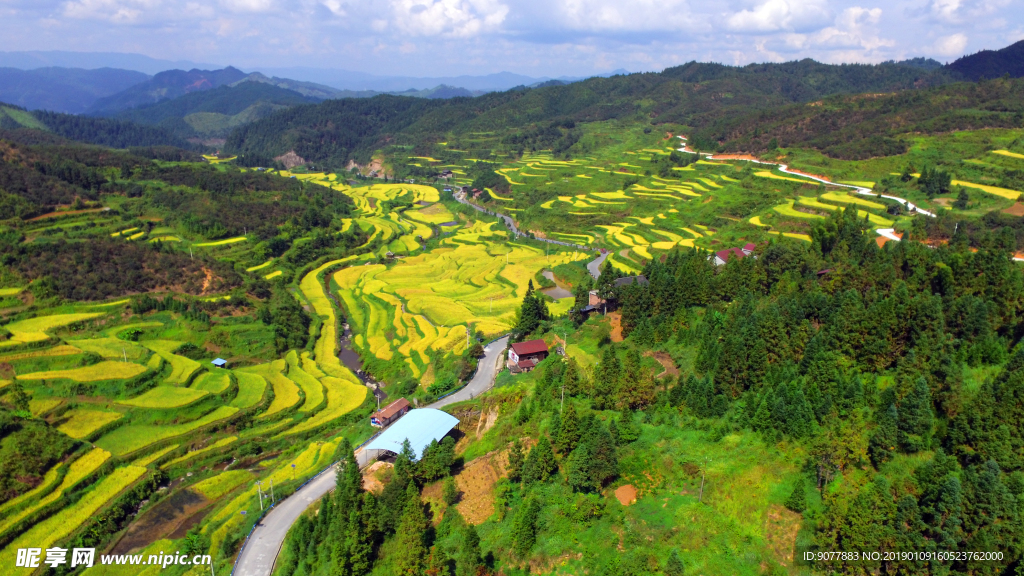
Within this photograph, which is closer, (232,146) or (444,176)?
(444,176)

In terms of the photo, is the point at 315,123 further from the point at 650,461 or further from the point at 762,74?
the point at 650,461

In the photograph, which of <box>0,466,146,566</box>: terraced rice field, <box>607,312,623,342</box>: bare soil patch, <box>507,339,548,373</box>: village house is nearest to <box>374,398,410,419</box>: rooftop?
<box>507,339,548,373</box>: village house

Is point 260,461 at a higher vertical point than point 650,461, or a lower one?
lower

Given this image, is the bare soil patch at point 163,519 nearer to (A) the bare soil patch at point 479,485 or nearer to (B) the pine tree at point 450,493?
(B) the pine tree at point 450,493

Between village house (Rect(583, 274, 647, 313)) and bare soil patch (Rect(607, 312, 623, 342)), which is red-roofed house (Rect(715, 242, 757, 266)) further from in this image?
bare soil patch (Rect(607, 312, 623, 342))

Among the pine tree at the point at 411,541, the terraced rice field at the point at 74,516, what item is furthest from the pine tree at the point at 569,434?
the terraced rice field at the point at 74,516

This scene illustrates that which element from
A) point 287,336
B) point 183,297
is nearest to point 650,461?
point 287,336
